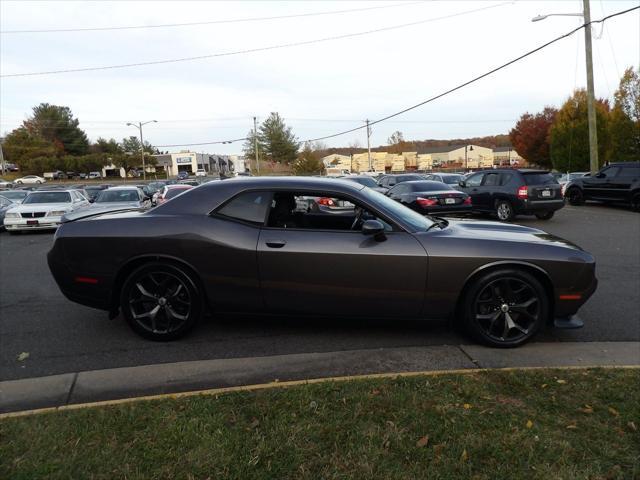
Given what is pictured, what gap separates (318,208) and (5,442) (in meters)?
3.10

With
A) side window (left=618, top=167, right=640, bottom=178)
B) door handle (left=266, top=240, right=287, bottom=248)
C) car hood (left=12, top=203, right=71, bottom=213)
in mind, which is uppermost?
car hood (left=12, top=203, right=71, bottom=213)

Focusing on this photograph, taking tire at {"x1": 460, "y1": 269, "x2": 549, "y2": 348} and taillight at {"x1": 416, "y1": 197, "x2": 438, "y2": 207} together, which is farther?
taillight at {"x1": 416, "y1": 197, "x2": 438, "y2": 207}

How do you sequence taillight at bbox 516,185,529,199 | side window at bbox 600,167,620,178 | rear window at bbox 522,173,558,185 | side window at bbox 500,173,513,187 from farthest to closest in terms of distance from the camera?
side window at bbox 600,167,620,178 → side window at bbox 500,173,513,187 → rear window at bbox 522,173,558,185 → taillight at bbox 516,185,529,199

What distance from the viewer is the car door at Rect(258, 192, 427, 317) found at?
3893mm

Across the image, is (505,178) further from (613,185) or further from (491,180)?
(613,185)

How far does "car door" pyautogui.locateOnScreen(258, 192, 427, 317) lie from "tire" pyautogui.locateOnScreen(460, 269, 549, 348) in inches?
18.9

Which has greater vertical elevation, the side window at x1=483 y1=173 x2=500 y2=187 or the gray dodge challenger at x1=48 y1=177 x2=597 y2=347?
the side window at x1=483 y1=173 x2=500 y2=187

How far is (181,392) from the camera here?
127 inches

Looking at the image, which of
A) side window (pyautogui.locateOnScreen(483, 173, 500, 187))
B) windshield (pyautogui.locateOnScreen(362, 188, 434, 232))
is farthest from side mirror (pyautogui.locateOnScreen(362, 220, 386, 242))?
side window (pyautogui.locateOnScreen(483, 173, 500, 187))

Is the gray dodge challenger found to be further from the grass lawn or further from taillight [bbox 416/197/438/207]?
taillight [bbox 416/197/438/207]

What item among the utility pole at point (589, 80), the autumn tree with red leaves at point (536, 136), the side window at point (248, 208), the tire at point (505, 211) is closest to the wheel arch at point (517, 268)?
the side window at point (248, 208)

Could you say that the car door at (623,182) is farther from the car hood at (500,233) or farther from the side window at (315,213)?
the side window at (315,213)

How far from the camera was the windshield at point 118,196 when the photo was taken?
14.7 metres

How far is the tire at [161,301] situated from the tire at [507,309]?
246 centimetres
